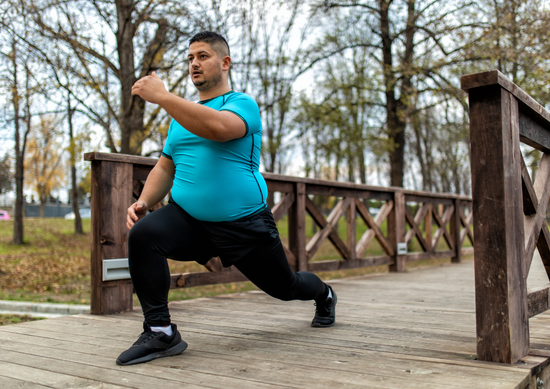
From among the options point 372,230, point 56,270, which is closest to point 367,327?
point 372,230

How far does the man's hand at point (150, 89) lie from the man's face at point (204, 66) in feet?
1.24

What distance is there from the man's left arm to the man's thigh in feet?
1.58

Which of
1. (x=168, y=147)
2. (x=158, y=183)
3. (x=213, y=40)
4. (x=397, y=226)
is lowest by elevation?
(x=397, y=226)

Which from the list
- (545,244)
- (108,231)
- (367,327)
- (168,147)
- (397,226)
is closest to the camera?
(168,147)

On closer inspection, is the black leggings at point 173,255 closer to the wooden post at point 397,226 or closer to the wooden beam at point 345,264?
the wooden beam at point 345,264

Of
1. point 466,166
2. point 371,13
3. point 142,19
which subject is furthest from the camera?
point 466,166

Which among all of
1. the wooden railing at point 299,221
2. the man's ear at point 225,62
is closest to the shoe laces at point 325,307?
the wooden railing at point 299,221

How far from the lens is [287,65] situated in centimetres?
1378

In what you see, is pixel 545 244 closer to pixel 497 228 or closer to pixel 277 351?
pixel 497 228

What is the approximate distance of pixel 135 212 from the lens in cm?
241

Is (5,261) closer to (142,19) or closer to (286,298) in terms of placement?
(142,19)

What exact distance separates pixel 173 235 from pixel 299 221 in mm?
3084

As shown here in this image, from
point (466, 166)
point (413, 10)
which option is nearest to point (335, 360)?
point (413, 10)

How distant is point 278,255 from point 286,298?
302 mm
